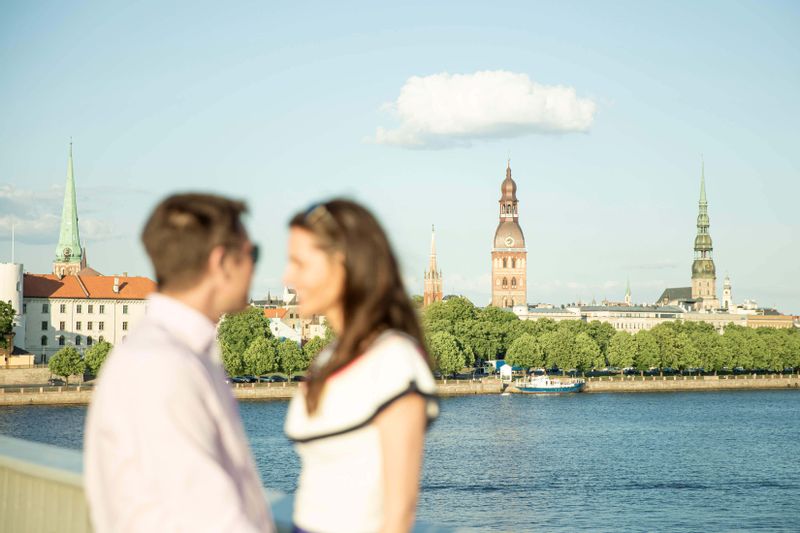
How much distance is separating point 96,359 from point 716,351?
46.7 meters

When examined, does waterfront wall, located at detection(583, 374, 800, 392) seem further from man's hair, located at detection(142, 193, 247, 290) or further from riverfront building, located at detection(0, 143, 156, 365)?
man's hair, located at detection(142, 193, 247, 290)

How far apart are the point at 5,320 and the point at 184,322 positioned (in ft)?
193

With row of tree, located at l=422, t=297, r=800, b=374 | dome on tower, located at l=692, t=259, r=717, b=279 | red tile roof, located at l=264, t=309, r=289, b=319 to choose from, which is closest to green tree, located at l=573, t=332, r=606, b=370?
row of tree, located at l=422, t=297, r=800, b=374

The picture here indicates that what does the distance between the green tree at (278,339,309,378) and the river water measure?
5674 mm

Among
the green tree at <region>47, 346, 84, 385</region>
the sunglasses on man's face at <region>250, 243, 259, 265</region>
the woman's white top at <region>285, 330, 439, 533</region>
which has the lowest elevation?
the green tree at <region>47, 346, 84, 385</region>

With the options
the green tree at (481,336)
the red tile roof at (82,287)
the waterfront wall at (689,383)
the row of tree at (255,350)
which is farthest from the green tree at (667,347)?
the red tile roof at (82,287)

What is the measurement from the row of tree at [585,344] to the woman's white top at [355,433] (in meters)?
65.8

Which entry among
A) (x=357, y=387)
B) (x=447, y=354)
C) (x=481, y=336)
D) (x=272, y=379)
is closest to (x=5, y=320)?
(x=272, y=379)

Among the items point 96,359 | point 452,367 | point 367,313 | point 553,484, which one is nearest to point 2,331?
point 96,359

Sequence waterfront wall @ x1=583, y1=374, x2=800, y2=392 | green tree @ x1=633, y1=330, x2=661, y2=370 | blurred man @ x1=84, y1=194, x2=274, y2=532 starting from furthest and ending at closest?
green tree @ x1=633, y1=330, x2=661, y2=370 → waterfront wall @ x1=583, y1=374, x2=800, y2=392 → blurred man @ x1=84, y1=194, x2=274, y2=532

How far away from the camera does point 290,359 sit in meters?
62.7

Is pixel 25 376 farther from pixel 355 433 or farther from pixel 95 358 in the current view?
pixel 355 433

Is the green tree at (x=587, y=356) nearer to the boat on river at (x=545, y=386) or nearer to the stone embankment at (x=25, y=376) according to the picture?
the boat on river at (x=545, y=386)

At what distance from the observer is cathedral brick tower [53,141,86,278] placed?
90875mm
